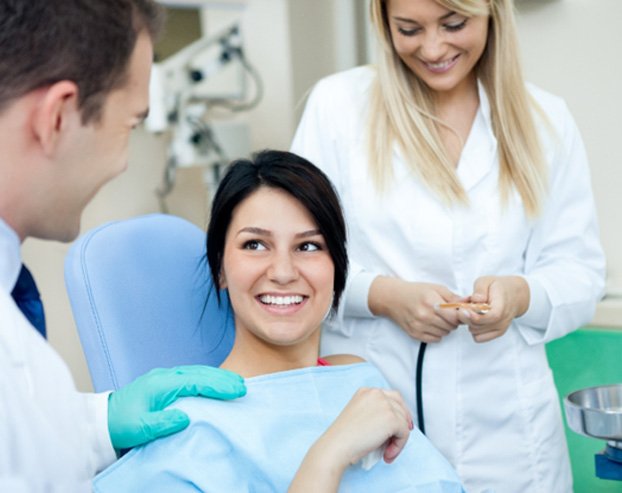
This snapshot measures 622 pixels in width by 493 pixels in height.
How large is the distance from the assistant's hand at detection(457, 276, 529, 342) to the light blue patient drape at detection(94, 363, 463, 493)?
240 mm

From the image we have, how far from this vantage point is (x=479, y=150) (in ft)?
6.16

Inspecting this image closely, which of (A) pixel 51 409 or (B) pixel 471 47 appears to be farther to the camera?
(B) pixel 471 47

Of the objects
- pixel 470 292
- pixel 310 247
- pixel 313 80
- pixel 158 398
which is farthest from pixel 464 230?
pixel 313 80

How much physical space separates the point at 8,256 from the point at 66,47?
10.0 inches

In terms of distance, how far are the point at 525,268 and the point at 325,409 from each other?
593 mm

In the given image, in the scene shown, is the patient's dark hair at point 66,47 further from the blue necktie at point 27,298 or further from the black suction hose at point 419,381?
the black suction hose at point 419,381

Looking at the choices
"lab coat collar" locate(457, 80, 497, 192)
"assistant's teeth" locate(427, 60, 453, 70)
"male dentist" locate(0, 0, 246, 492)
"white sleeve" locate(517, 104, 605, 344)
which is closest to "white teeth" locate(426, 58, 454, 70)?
"assistant's teeth" locate(427, 60, 453, 70)

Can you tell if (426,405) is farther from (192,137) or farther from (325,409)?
(192,137)

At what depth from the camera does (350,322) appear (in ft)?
6.24

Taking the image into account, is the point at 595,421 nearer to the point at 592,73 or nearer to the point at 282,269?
the point at 282,269

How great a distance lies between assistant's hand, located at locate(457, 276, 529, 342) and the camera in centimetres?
170

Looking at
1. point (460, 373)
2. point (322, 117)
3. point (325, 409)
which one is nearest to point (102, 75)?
point (325, 409)

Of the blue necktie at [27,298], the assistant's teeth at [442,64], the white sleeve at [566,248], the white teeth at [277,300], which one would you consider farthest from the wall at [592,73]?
the blue necktie at [27,298]

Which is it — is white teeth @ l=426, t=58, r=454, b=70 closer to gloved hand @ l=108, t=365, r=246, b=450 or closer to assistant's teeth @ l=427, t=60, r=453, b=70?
assistant's teeth @ l=427, t=60, r=453, b=70
